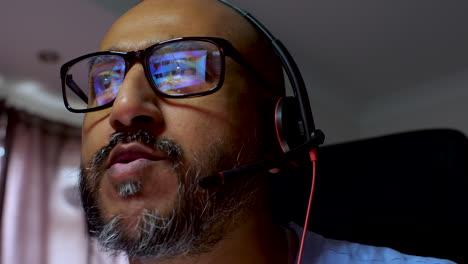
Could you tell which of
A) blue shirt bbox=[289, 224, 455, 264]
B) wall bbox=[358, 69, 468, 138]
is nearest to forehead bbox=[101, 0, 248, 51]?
blue shirt bbox=[289, 224, 455, 264]

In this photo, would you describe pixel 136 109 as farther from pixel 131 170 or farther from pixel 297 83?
pixel 297 83

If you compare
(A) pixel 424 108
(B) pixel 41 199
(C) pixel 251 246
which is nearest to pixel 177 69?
(C) pixel 251 246

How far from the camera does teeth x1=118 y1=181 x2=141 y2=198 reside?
610 mm

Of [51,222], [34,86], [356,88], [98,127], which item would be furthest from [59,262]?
[356,88]

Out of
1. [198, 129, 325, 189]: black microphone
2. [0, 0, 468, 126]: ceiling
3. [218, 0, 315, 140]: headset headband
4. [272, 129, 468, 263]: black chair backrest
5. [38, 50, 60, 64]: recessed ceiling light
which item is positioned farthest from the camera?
[38, 50, 60, 64]: recessed ceiling light

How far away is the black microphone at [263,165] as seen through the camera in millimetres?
596

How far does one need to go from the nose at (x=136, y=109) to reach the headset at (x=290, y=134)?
5.2 inches

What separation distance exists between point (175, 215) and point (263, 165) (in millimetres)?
157

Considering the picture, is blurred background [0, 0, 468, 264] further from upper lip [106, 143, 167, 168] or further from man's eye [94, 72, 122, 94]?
upper lip [106, 143, 167, 168]

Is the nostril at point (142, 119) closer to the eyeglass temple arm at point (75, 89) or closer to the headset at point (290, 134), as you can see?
the headset at point (290, 134)

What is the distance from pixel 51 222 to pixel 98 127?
1611 mm

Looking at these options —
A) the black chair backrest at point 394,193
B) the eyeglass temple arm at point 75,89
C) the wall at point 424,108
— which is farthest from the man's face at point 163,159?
the wall at point 424,108

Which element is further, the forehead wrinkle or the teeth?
the forehead wrinkle

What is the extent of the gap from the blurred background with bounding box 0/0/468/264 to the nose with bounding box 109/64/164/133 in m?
1.16
